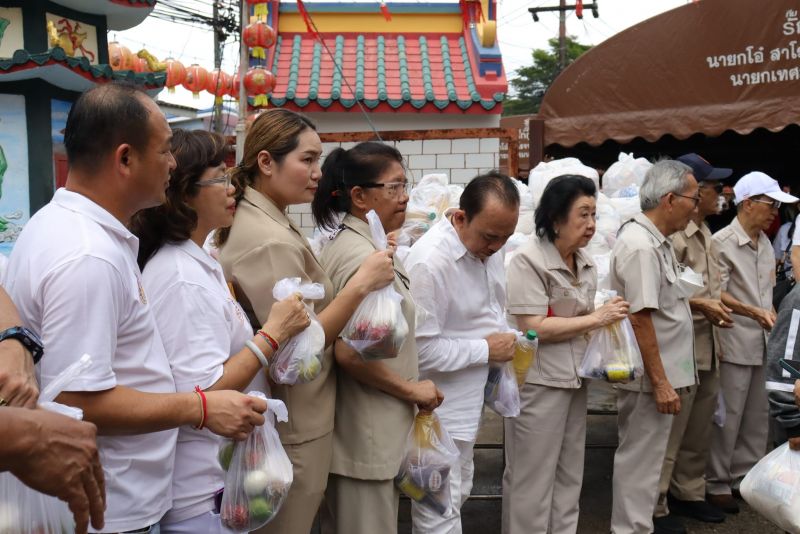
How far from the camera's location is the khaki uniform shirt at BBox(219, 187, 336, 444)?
97.0 inches

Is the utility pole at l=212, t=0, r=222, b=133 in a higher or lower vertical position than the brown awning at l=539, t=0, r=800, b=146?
higher

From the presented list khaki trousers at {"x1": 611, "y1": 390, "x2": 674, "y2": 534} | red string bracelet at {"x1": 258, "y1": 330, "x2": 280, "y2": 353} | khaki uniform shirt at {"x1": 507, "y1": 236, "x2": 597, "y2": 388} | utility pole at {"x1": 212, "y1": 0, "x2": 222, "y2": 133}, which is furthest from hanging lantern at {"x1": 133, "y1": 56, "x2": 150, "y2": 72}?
red string bracelet at {"x1": 258, "y1": 330, "x2": 280, "y2": 353}

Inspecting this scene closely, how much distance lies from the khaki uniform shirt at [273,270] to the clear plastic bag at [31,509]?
3.37 ft

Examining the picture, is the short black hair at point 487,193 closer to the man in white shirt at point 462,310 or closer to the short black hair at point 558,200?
the man in white shirt at point 462,310

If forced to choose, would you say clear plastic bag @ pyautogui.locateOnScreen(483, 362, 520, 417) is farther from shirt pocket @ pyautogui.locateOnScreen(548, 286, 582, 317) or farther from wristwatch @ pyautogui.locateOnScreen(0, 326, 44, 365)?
wristwatch @ pyautogui.locateOnScreen(0, 326, 44, 365)

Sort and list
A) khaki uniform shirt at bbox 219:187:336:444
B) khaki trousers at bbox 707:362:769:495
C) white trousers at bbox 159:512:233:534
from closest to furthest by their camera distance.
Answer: white trousers at bbox 159:512:233:534 → khaki uniform shirt at bbox 219:187:336:444 → khaki trousers at bbox 707:362:769:495

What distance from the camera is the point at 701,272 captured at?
493 cm

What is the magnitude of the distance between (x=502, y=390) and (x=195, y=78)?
14.0m

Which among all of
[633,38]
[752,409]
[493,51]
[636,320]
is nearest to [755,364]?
[752,409]

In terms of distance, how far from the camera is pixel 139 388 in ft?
6.04

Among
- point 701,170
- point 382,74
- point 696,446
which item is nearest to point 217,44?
point 382,74

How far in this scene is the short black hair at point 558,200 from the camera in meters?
3.91

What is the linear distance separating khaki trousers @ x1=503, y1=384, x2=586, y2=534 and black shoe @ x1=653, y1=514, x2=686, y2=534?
887 millimetres

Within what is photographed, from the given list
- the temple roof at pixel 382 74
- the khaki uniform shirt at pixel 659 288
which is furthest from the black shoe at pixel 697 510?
the temple roof at pixel 382 74
